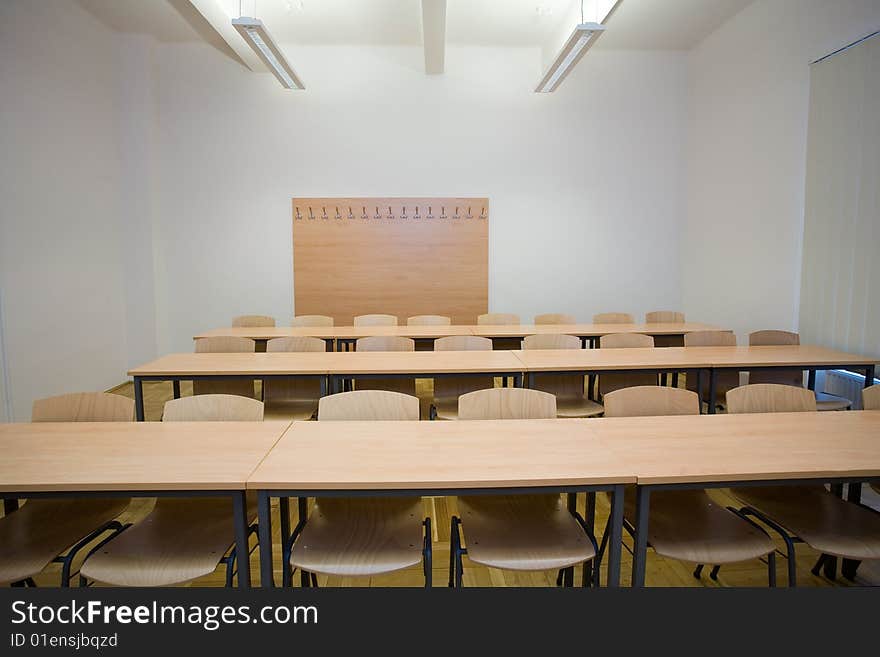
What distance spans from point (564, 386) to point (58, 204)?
4847mm

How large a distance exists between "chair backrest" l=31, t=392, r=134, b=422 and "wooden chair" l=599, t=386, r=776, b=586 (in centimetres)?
218

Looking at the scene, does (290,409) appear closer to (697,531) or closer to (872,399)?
(697,531)

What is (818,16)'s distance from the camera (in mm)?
4281

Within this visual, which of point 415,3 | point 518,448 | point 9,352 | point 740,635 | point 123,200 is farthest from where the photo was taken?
point 123,200

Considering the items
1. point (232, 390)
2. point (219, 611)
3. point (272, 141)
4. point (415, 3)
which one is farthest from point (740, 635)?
point (272, 141)

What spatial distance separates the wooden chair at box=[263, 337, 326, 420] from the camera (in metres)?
3.56

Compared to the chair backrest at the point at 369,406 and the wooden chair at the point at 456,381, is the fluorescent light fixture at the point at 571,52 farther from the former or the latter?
the chair backrest at the point at 369,406

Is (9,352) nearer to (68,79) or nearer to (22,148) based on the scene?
(22,148)

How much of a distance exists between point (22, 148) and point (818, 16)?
6724mm

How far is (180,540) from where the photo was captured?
1938mm

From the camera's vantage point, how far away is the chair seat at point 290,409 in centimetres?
335

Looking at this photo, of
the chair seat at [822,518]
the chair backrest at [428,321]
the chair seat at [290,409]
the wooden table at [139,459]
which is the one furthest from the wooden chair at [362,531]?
the chair backrest at [428,321]

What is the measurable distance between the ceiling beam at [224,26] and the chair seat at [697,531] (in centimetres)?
468

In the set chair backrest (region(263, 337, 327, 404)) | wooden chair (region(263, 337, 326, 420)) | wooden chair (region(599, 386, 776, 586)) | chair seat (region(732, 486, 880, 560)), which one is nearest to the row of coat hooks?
wooden chair (region(263, 337, 326, 420))
